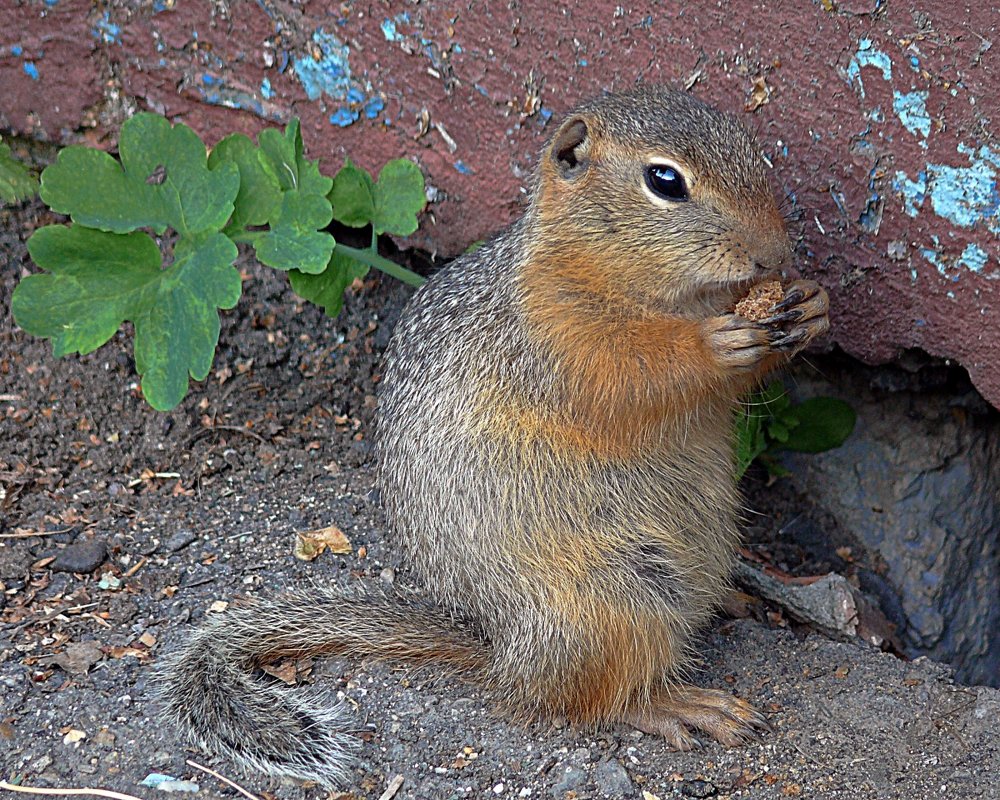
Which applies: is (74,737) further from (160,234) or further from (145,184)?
(145,184)

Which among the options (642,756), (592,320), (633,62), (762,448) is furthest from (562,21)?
(642,756)

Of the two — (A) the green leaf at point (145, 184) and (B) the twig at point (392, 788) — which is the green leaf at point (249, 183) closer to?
(A) the green leaf at point (145, 184)

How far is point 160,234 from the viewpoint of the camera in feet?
12.6

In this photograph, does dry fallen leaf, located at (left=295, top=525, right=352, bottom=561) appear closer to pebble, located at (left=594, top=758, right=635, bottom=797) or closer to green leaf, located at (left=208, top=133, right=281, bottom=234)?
green leaf, located at (left=208, top=133, right=281, bottom=234)

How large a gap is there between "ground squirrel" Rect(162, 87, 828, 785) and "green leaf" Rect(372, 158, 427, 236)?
1.86 ft

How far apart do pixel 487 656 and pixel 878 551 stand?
2.01 metres

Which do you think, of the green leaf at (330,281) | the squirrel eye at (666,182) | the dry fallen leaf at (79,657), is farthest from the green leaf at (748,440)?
the dry fallen leaf at (79,657)

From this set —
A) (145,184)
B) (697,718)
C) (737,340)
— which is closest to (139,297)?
(145,184)

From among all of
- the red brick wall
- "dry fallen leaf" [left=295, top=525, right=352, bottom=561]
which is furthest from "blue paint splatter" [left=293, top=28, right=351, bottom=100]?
"dry fallen leaf" [left=295, top=525, right=352, bottom=561]

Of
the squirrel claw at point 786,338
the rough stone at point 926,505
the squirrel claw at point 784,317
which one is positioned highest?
the squirrel claw at point 784,317

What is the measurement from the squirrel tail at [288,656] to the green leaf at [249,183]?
1279 mm

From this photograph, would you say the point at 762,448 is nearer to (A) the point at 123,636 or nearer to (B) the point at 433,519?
(B) the point at 433,519

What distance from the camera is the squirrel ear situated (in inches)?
131

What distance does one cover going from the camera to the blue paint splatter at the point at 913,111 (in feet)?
11.3
